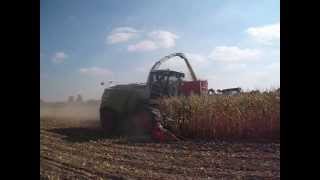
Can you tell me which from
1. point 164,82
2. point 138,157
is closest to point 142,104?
point 164,82

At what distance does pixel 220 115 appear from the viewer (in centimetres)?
312

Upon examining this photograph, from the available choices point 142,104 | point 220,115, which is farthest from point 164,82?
point 220,115

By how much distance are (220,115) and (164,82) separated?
0.47 m

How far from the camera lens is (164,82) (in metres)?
3.15

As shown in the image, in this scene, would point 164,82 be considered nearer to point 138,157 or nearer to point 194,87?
point 194,87

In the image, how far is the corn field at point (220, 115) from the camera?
9.63 ft

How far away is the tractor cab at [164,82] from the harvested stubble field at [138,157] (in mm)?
377

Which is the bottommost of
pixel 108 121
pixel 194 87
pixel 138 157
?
pixel 138 157

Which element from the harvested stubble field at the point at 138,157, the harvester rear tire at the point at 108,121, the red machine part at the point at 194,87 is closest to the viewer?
the harvested stubble field at the point at 138,157

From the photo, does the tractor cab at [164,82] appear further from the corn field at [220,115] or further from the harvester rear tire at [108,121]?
the harvester rear tire at [108,121]

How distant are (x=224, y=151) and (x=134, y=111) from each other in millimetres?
729

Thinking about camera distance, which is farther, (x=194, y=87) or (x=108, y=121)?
(x=108, y=121)

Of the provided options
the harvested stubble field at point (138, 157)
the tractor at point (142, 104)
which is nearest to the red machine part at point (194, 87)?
the tractor at point (142, 104)

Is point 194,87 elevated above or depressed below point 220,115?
above
